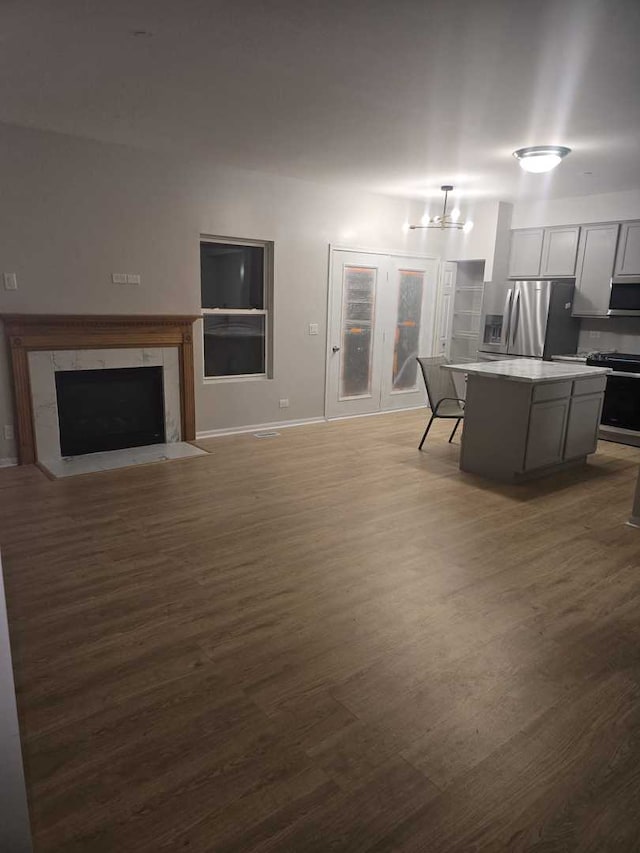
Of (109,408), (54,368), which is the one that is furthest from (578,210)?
(54,368)

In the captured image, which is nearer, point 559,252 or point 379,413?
point 559,252

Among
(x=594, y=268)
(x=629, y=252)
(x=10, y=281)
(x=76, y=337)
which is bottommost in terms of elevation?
(x=76, y=337)

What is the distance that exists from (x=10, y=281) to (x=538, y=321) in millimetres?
5481

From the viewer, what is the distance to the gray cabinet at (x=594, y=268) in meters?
6.24

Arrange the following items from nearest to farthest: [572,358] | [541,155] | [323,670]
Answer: [323,670] < [541,155] < [572,358]

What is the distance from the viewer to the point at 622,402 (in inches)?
231

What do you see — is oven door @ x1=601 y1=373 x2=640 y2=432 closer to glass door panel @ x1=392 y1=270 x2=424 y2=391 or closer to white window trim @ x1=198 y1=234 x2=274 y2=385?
glass door panel @ x1=392 y1=270 x2=424 y2=391

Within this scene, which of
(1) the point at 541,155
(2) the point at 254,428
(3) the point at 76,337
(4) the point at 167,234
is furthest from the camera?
(2) the point at 254,428

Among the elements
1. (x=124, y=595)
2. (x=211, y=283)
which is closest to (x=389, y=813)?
(x=124, y=595)

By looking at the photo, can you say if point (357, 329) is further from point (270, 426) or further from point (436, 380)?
point (436, 380)

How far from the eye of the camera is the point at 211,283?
572 centimetres

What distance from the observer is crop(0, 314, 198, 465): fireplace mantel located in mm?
4512

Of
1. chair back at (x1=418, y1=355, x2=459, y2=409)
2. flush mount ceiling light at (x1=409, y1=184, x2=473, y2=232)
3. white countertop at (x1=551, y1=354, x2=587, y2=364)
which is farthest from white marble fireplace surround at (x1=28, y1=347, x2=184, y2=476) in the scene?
white countertop at (x1=551, y1=354, x2=587, y2=364)

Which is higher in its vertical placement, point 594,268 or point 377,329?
point 594,268
